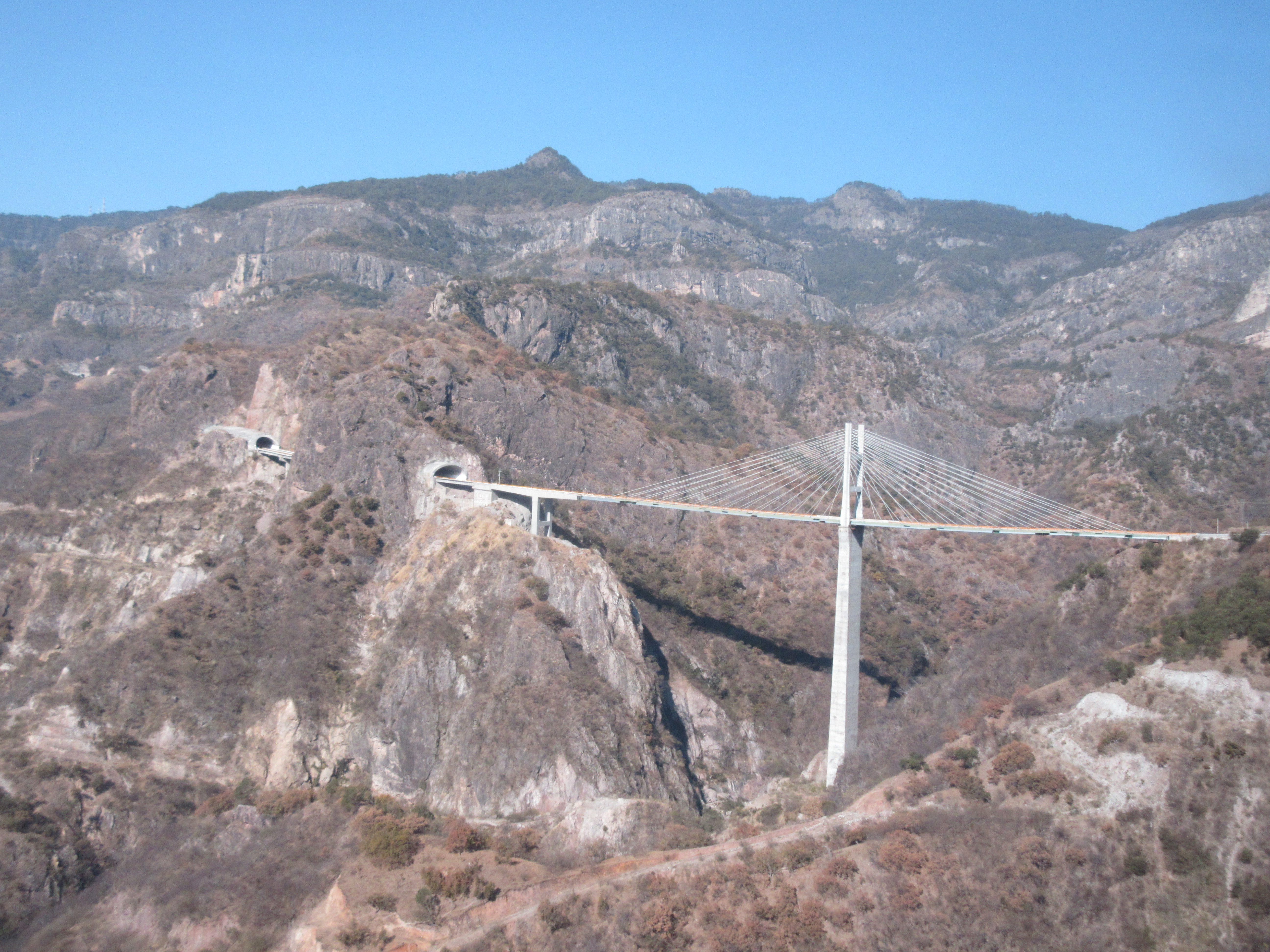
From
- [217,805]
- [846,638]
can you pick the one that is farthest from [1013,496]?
[217,805]

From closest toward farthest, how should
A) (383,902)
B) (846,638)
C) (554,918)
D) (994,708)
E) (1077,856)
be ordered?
(1077,856)
(554,918)
(383,902)
(994,708)
(846,638)

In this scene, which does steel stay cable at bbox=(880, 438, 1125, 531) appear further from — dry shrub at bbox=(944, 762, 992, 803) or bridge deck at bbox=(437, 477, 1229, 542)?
dry shrub at bbox=(944, 762, 992, 803)

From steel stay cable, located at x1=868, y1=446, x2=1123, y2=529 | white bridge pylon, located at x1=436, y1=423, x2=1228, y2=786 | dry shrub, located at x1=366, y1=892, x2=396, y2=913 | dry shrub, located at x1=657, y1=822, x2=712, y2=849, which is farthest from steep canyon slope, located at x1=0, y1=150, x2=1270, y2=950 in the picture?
steel stay cable, located at x1=868, y1=446, x2=1123, y2=529

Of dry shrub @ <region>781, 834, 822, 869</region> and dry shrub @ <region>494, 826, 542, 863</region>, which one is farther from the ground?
dry shrub @ <region>781, 834, 822, 869</region>

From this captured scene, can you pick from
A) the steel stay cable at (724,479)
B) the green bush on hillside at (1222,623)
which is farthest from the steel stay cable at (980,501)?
the green bush on hillside at (1222,623)

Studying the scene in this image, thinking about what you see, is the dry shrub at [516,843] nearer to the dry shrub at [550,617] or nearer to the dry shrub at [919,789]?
the dry shrub at [550,617]

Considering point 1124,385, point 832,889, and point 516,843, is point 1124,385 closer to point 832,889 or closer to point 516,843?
point 832,889

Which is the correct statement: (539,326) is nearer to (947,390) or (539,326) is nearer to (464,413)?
(464,413)
